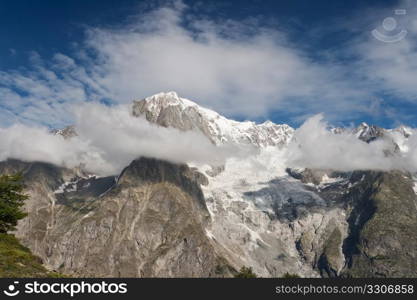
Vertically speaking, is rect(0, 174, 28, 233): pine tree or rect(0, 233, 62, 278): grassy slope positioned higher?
rect(0, 174, 28, 233): pine tree

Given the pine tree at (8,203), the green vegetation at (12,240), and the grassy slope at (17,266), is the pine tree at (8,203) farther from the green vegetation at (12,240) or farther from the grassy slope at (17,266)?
the grassy slope at (17,266)

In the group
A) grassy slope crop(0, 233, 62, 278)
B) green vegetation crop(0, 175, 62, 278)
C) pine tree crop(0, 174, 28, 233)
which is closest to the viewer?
grassy slope crop(0, 233, 62, 278)

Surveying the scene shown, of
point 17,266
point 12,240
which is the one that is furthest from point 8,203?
point 17,266

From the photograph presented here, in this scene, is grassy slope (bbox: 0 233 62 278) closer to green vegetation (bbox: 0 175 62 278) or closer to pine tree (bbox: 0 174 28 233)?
green vegetation (bbox: 0 175 62 278)

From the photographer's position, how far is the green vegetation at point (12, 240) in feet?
195

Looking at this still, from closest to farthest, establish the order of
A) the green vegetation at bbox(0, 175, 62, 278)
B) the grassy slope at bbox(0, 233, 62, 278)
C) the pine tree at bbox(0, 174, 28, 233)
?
the grassy slope at bbox(0, 233, 62, 278) → the green vegetation at bbox(0, 175, 62, 278) → the pine tree at bbox(0, 174, 28, 233)

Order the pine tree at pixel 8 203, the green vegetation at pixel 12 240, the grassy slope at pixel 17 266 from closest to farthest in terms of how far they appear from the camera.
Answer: the grassy slope at pixel 17 266 → the green vegetation at pixel 12 240 → the pine tree at pixel 8 203

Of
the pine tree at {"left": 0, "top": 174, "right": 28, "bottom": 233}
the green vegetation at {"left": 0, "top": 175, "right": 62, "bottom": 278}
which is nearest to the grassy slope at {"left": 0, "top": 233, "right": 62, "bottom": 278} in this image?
the green vegetation at {"left": 0, "top": 175, "right": 62, "bottom": 278}

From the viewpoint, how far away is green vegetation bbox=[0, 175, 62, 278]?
59.5m

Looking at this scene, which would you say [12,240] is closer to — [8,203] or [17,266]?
[8,203]

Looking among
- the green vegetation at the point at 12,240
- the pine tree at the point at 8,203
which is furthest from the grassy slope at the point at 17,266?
the pine tree at the point at 8,203

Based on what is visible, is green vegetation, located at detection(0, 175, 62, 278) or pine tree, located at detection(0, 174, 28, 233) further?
pine tree, located at detection(0, 174, 28, 233)

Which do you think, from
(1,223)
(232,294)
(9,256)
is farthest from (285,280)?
(1,223)

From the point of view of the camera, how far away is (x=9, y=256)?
201 ft
